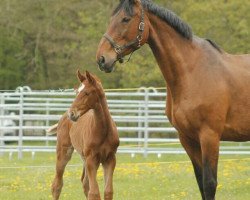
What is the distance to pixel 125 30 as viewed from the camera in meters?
7.20

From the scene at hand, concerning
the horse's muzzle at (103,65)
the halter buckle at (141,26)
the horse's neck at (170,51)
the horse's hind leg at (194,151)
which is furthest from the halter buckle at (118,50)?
the horse's hind leg at (194,151)

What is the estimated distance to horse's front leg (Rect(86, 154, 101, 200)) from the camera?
27.4ft

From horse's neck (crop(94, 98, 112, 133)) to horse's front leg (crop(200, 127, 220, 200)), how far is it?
1.93 m

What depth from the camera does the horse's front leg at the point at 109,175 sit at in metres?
8.41

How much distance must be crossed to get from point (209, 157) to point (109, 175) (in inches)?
69.3

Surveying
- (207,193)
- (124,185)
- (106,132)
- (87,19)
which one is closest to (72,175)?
(124,185)

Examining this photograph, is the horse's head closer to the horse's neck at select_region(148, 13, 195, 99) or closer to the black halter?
the black halter

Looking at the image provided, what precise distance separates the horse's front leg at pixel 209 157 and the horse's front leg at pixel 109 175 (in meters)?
1.50

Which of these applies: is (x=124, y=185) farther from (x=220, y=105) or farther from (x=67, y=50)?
(x=67, y=50)

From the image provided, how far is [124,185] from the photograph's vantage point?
11445mm

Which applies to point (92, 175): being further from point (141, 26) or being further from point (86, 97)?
point (141, 26)

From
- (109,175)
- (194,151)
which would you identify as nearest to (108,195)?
(109,175)

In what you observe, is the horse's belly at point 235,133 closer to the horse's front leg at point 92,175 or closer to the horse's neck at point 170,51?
the horse's neck at point 170,51

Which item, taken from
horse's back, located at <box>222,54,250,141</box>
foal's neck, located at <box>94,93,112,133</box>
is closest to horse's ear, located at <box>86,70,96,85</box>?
foal's neck, located at <box>94,93,112,133</box>
